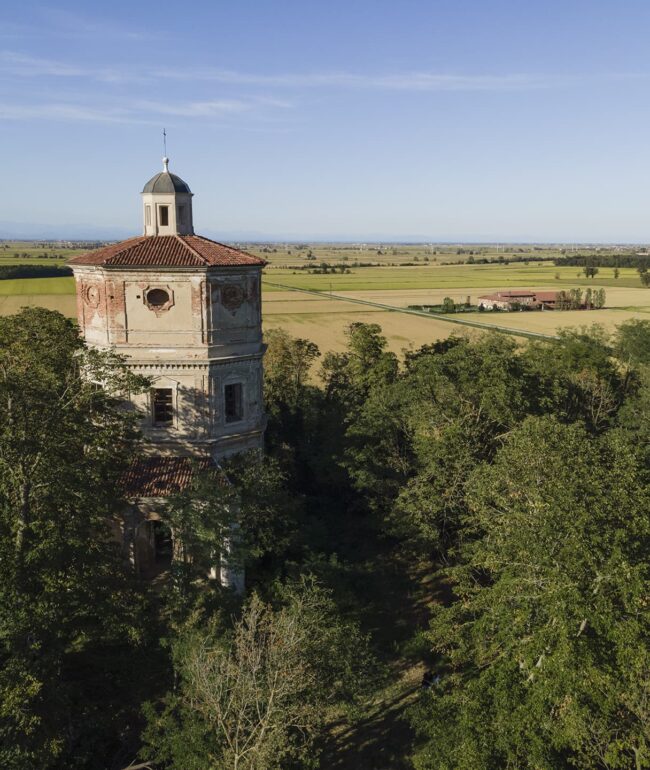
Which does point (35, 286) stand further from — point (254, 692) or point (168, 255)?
point (254, 692)

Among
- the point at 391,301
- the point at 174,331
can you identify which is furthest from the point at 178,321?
the point at 391,301

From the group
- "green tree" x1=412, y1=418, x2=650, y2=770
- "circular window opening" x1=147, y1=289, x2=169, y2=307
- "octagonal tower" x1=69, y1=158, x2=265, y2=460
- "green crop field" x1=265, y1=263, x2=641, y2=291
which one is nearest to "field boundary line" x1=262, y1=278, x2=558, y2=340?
"green crop field" x1=265, y1=263, x2=641, y2=291

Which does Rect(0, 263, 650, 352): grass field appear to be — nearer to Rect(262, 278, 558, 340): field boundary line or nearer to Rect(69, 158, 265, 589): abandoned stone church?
Rect(262, 278, 558, 340): field boundary line

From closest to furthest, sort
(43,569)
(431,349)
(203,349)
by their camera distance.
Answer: (43,569)
(203,349)
(431,349)

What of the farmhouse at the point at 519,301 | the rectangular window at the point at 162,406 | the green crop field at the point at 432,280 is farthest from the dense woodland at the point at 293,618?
the green crop field at the point at 432,280

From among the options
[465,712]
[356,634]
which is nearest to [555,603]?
[465,712]

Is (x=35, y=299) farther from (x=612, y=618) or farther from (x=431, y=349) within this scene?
(x=612, y=618)
